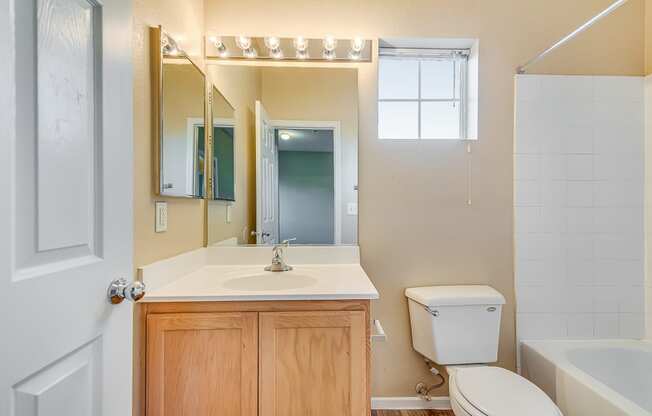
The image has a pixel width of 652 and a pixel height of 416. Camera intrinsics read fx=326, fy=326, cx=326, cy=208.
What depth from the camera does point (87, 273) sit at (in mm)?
690

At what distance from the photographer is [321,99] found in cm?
181

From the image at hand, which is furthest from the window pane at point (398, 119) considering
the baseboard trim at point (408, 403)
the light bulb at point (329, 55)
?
the baseboard trim at point (408, 403)

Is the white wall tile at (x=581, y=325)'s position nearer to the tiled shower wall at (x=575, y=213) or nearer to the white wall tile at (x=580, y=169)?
the tiled shower wall at (x=575, y=213)

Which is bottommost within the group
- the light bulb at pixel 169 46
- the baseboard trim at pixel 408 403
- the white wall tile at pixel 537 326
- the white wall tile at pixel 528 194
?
the baseboard trim at pixel 408 403

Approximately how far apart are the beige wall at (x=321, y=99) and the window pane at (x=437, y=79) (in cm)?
50

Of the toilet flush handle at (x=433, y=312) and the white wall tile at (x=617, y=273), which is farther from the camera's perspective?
the white wall tile at (x=617, y=273)

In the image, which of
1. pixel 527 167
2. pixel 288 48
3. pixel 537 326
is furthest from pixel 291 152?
pixel 537 326

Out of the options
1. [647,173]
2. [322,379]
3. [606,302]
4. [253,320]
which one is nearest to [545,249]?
[606,302]

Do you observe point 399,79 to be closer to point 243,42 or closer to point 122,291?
point 243,42

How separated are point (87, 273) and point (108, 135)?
0.31 m

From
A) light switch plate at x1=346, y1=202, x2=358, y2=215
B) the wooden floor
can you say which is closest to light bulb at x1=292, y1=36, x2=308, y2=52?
light switch plate at x1=346, y1=202, x2=358, y2=215

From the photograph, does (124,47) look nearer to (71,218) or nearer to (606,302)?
(71,218)

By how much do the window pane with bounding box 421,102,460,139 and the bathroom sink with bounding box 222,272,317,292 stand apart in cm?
114

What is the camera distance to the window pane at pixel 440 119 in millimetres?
1991
